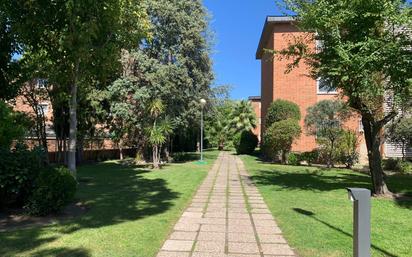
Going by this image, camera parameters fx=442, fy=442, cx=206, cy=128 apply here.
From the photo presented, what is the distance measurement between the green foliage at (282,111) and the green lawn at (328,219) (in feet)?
39.7

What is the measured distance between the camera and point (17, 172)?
798cm

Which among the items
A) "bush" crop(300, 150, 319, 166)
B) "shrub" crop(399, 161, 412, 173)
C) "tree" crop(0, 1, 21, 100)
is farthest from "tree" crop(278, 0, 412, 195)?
"bush" crop(300, 150, 319, 166)

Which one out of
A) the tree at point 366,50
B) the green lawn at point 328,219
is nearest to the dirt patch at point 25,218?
the green lawn at point 328,219

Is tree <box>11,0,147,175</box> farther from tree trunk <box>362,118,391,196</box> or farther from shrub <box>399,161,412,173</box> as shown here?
shrub <box>399,161,412,173</box>

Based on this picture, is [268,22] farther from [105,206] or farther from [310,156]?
[105,206]

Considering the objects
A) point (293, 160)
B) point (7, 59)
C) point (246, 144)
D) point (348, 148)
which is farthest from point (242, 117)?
point (7, 59)

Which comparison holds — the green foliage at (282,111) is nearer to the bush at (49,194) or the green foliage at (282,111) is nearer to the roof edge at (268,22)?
the roof edge at (268,22)

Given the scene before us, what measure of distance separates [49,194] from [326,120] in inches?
656

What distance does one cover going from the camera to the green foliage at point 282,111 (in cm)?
2598

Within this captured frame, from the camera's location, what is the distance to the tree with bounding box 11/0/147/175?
32.4 ft

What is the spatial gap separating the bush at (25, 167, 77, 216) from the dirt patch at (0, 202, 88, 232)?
0.15 m

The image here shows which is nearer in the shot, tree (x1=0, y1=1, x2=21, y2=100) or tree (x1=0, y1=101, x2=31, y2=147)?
tree (x1=0, y1=101, x2=31, y2=147)

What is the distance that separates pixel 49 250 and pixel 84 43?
221 inches

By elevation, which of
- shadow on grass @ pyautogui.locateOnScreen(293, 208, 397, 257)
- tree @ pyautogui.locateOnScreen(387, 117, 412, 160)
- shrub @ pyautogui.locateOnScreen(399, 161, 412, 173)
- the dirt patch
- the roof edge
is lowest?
shadow on grass @ pyautogui.locateOnScreen(293, 208, 397, 257)
